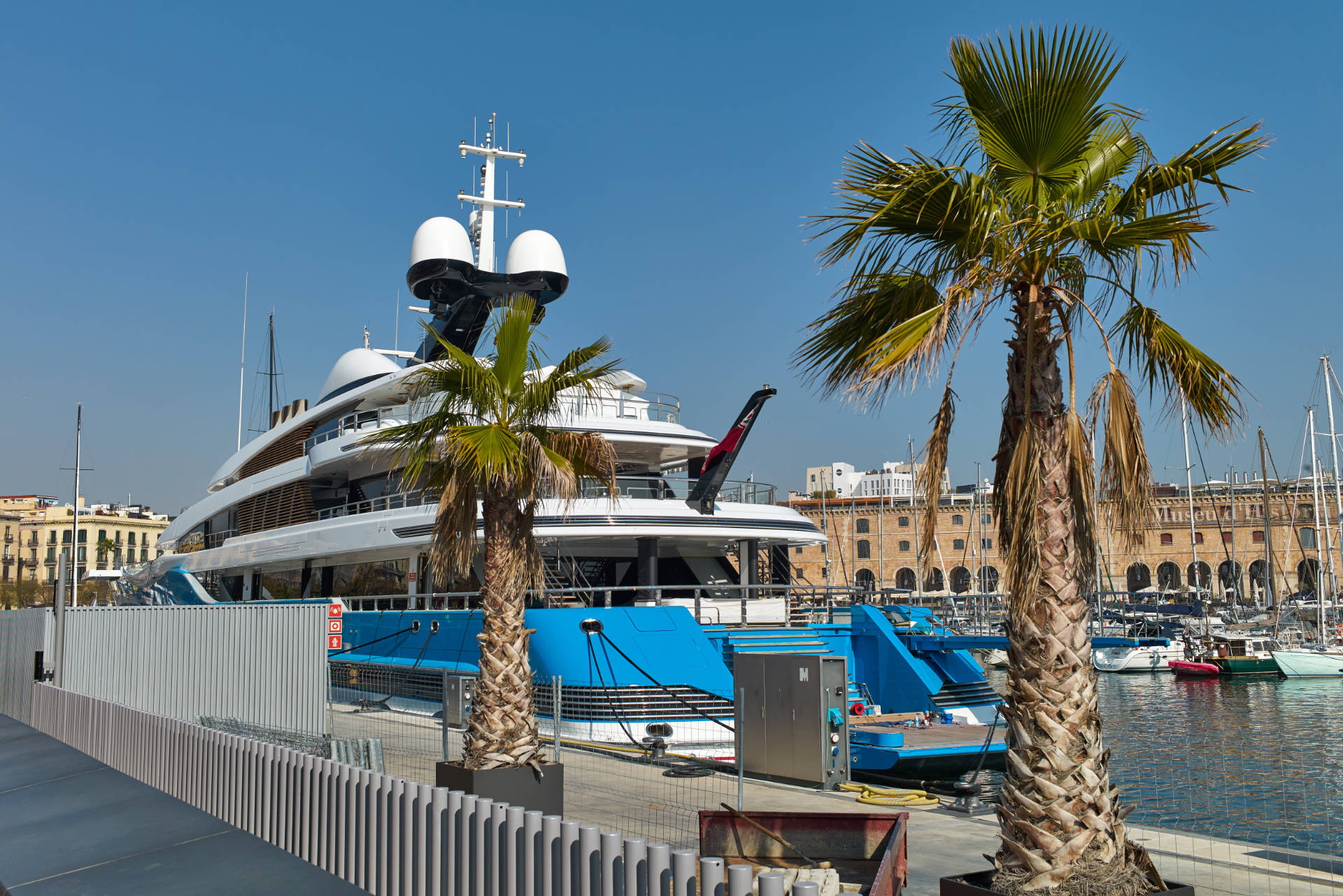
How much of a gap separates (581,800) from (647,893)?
6198mm

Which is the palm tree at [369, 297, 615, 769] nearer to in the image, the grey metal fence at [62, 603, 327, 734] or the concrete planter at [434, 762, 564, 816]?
the concrete planter at [434, 762, 564, 816]

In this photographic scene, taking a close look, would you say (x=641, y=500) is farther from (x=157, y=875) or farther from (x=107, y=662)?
(x=157, y=875)

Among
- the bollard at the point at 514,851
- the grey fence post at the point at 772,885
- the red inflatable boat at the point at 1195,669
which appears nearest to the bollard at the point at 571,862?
the bollard at the point at 514,851

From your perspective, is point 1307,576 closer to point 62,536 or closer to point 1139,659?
point 1139,659

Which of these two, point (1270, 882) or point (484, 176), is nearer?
point (1270, 882)

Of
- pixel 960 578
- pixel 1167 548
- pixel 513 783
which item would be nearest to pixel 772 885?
pixel 513 783

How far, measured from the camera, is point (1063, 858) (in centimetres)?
514


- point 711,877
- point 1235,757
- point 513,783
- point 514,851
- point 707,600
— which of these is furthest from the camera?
point 1235,757

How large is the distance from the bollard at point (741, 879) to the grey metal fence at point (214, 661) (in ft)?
22.4

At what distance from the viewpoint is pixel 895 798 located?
34.3ft

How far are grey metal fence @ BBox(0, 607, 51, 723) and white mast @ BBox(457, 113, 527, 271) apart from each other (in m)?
12.5

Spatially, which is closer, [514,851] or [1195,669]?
[514,851]

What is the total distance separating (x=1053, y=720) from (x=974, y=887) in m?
0.91

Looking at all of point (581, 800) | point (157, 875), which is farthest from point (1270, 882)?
point (157, 875)
